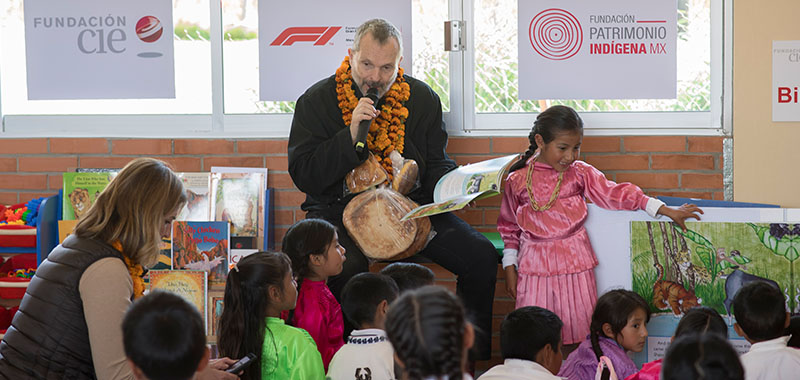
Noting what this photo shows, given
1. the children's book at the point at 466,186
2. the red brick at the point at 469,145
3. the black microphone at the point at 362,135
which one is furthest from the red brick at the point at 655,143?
the black microphone at the point at 362,135

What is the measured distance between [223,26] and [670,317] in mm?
2732

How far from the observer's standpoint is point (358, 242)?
3.40 m

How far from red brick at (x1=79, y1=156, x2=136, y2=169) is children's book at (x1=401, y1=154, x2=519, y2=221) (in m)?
1.91

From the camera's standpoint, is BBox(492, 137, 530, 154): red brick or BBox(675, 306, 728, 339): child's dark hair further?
BBox(492, 137, 530, 154): red brick

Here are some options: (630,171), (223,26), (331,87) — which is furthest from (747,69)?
(223,26)

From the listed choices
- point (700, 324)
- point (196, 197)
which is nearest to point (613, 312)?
point (700, 324)

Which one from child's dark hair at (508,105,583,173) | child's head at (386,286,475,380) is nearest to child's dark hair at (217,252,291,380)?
child's head at (386,286,475,380)

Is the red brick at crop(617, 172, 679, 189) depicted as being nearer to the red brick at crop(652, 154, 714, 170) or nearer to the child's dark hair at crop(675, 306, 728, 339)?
the red brick at crop(652, 154, 714, 170)

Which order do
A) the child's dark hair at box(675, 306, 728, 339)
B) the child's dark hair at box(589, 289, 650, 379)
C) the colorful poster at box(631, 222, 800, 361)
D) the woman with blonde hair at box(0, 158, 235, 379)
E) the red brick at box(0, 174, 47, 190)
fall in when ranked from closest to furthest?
the woman with blonde hair at box(0, 158, 235, 379) → the child's dark hair at box(675, 306, 728, 339) → the child's dark hair at box(589, 289, 650, 379) → the colorful poster at box(631, 222, 800, 361) → the red brick at box(0, 174, 47, 190)

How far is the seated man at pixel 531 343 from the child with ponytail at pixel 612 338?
0.31m

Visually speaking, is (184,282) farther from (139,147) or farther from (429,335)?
(429,335)

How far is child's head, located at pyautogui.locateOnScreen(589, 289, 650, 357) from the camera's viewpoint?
10.3ft

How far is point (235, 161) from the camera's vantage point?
14.3 ft

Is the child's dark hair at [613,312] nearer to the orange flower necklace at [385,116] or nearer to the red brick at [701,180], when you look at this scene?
the orange flower necklace at [385,116]
